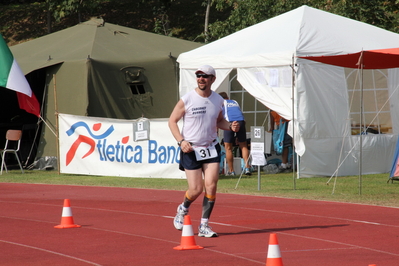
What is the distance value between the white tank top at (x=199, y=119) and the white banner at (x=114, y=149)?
8.03 metres

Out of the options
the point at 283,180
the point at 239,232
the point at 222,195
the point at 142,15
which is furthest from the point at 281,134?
the point at 142,15

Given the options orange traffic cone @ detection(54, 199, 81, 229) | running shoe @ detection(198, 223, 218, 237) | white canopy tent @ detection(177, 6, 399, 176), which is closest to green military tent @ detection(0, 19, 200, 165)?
white canopy tent @ detection(177, 6, 399, 176)

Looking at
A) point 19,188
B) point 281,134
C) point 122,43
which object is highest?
point 122,43

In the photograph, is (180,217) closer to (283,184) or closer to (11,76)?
(283,184)

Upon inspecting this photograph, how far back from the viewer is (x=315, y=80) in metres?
16.1

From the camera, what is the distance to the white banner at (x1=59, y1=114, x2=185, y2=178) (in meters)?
16.3

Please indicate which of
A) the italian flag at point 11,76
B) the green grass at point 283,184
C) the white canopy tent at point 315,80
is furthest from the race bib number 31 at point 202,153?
the italian flag at point 11,76

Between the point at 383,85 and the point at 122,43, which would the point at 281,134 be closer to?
the point at 383,85

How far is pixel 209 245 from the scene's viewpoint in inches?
294

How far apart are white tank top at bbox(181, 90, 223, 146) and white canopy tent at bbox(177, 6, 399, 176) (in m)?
7.19

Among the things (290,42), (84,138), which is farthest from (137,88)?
(290,42)

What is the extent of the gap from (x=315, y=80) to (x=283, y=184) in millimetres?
2950

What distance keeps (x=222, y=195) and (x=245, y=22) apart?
63.8 feet

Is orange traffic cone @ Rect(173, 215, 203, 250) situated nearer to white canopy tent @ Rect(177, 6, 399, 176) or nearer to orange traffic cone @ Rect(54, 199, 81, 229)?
orange traffic cone @ Rect(54, 199, 81, 229)
